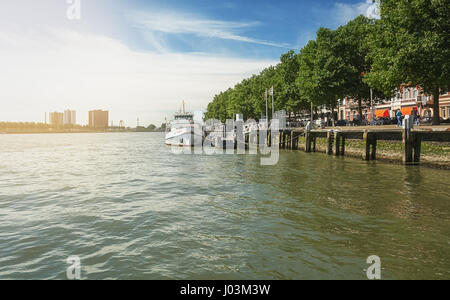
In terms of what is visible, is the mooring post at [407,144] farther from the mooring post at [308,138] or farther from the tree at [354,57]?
the tree at [354,57]

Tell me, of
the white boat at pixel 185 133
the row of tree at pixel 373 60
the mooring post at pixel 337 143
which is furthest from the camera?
the white boat at pixel 185 133

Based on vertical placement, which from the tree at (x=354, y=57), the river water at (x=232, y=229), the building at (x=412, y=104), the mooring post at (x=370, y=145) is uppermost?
the tree at (x=354, y=57)

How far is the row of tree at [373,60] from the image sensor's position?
2300cm

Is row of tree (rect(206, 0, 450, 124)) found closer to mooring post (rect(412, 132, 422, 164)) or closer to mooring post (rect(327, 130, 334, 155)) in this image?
mooring post (rect(412, 132, 422, 164))

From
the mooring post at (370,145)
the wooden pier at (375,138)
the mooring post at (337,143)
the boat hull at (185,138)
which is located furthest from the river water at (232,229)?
the boat hull at (185,138)

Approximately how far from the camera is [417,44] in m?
23.1

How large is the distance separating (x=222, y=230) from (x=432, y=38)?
73.7 feet

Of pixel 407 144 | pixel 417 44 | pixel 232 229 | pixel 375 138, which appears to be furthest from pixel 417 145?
pixel 232 229

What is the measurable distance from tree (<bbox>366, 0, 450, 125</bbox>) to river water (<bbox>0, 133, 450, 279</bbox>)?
10.1 meters

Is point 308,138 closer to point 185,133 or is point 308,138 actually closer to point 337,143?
point 337,143

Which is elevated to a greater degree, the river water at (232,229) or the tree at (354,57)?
the tree at (354,57)

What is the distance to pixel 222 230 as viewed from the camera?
9211 mm

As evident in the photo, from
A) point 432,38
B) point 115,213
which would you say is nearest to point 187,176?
point 115,213
